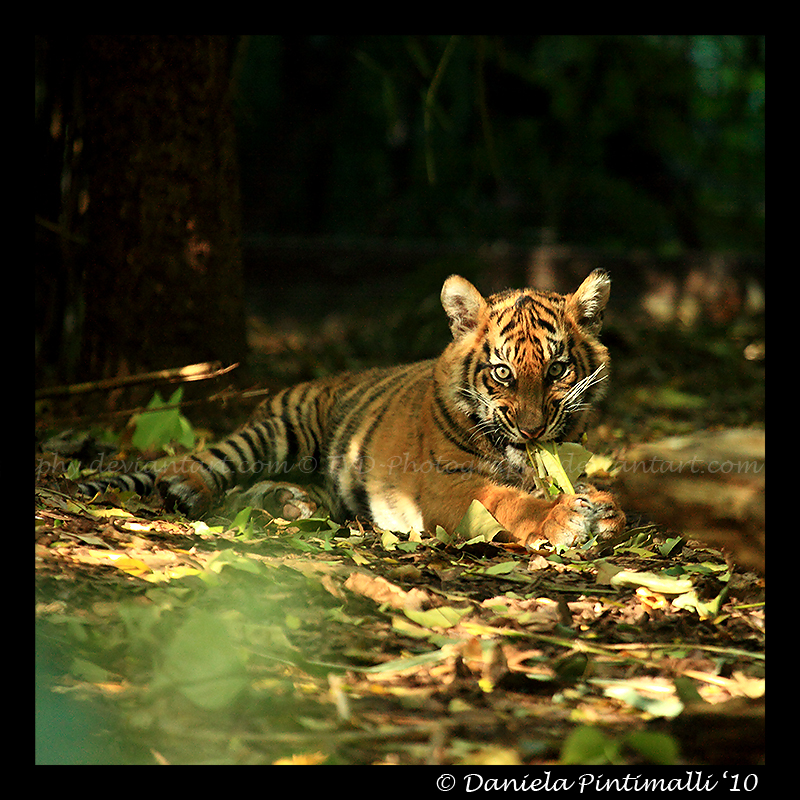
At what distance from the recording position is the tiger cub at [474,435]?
10.8 ft

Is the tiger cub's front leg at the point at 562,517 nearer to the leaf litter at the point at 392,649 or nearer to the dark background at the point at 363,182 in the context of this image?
the leaf litter at the point at 392,649

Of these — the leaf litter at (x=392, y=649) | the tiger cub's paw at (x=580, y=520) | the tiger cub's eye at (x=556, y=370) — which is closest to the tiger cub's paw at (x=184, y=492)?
the leaf litter at (x=392, y=649)

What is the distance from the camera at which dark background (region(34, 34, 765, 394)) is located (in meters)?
4.55

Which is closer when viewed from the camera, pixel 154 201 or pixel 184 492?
pixel 184 492

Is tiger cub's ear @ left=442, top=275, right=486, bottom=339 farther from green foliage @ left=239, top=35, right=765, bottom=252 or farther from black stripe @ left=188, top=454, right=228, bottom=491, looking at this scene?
green foliage @ left=239, top=35, right=765, bottom=252

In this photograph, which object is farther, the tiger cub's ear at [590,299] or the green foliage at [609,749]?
the tiger cub's ear at [590,299]

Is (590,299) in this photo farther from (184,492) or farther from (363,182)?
(363,182)

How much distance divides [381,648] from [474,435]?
1465 mm

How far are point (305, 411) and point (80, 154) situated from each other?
2.04 meters

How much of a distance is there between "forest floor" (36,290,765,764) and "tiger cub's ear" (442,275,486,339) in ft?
3.21

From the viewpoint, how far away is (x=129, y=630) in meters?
2.13

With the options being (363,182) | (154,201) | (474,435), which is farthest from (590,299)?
(363,182)

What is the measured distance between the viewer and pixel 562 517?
121 inches

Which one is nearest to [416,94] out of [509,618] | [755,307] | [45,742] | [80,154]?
[755,307]
